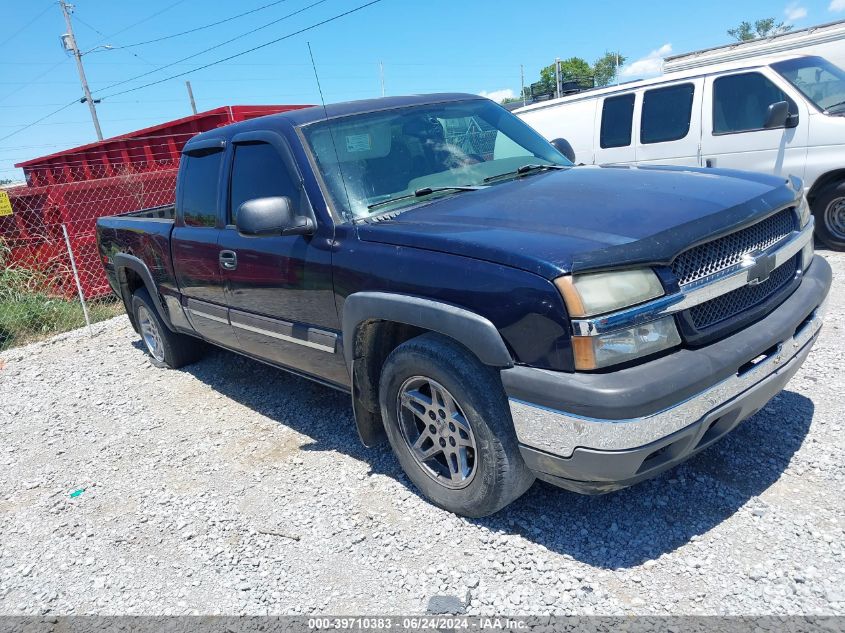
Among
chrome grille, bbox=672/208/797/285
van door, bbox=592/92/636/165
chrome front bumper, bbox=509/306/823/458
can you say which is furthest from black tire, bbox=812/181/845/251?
chrome front bumper, bbox=509/306/823/458

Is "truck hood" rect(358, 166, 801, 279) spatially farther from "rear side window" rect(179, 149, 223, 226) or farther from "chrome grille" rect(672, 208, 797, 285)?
"rear side window" rect(179, 149, 223, 226)

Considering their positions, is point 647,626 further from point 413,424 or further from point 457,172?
point 457,172

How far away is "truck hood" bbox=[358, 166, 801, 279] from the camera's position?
2316 millimetres

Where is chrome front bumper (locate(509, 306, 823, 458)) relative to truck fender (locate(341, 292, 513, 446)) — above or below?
below

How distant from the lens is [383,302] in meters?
2.81

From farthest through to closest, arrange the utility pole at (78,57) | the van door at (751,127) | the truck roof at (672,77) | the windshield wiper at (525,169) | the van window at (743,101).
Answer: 1. the utility pole at (78,57)
2. the truck roof at (672,77)
3. the van window at (743,101)
4. the van door at (751,127)
5. the windshield wiper at (525,169)

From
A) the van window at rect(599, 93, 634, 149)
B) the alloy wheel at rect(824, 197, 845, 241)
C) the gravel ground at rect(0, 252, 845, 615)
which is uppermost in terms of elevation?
the van window at rect(599, 93, 634, 149)

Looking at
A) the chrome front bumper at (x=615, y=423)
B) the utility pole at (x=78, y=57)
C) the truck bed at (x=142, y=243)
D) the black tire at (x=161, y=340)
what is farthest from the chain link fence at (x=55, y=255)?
the utility pole at (x=78, y=57)

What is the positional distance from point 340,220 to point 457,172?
0.75 metres

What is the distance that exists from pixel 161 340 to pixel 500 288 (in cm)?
428

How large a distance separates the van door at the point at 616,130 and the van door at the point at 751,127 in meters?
0.84

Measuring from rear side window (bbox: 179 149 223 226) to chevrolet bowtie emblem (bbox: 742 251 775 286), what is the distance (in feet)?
10.3

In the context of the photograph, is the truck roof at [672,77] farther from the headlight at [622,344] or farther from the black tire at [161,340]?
the headlight at [622,344]

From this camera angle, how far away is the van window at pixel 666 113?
706 centimetres
